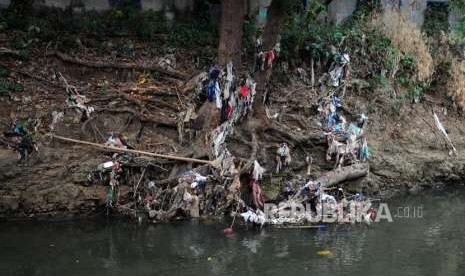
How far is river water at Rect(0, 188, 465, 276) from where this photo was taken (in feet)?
25.7

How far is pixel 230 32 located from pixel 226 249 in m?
3.89

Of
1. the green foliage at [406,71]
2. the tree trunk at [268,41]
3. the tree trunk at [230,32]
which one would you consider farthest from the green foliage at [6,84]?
the green foliage at [406,71]

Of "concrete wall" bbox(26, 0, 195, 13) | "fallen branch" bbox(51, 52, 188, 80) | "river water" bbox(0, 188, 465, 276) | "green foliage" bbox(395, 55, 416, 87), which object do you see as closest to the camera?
"river water" bbox(0, 188, 465, 276)

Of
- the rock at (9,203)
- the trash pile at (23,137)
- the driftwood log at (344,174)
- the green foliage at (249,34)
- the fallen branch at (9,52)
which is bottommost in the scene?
the rock at (9,203)

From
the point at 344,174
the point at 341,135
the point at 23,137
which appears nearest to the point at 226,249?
the point at 344,174

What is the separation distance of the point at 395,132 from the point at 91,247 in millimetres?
6302

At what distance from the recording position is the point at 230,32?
10656 mm

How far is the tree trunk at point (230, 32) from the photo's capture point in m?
10.6

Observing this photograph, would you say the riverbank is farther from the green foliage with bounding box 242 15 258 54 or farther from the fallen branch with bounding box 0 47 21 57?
the green foliage with bounding box 242 15 258 54

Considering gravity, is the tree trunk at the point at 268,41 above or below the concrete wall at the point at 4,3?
below

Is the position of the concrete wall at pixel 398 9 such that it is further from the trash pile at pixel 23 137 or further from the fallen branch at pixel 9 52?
the trash pile at pixel 23 137

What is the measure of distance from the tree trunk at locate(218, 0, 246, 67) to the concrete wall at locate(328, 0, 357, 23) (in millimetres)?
3384

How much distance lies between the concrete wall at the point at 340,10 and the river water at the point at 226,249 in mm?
A: 5266

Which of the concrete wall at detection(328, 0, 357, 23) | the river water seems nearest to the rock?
the river water
